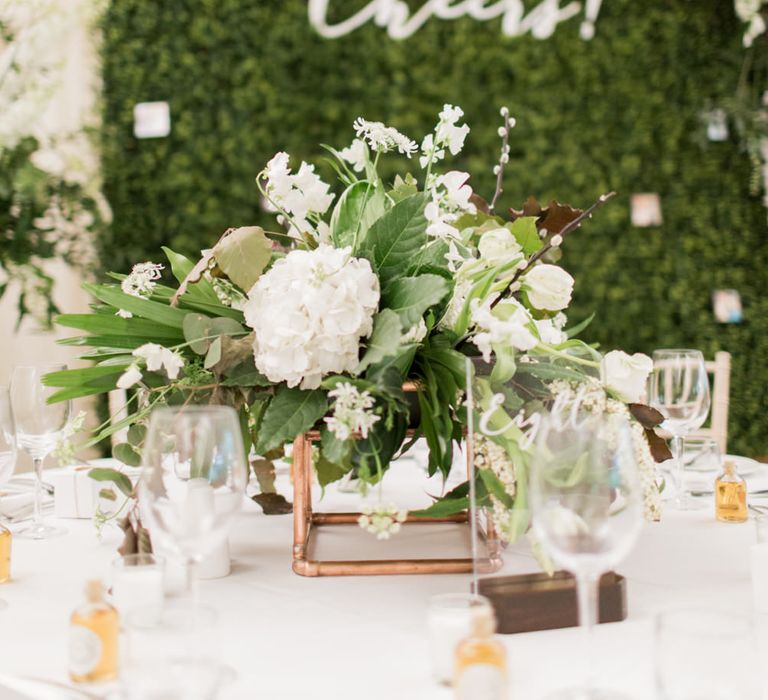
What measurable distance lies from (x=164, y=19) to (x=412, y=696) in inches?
143

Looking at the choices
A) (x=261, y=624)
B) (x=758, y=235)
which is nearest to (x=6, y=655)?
(x=261, y=624)

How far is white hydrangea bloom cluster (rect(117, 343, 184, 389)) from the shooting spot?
1.26m

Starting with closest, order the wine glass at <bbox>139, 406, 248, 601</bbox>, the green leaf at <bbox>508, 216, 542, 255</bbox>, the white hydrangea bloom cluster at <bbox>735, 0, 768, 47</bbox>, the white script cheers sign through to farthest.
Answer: the wine glass at <bbox>139, 406, 248, 601</bbox>, the green leaf at <bbox>508, 216, 542, 255</bbox>, the white hydrangea bloom cluster at <bbox>735, 0, 768, 47</bbox>, the white script cheers sign

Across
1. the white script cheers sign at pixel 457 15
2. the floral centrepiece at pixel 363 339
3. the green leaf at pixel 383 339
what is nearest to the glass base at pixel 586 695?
the floral centrepiece at pixel 363 339

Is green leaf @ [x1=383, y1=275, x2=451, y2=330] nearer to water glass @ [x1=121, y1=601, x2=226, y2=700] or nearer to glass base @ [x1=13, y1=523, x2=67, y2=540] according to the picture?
water glass @ [x1=121, y1=601, x2=226, y2=700]

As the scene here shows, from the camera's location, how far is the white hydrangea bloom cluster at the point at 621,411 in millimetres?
1187

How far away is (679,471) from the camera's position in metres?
1.69

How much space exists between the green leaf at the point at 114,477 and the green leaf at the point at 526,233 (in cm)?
69

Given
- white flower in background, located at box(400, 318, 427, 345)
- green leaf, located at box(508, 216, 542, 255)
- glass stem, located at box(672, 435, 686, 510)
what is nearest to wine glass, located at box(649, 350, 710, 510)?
glass stem, located at box(672, 435, 686, 510)

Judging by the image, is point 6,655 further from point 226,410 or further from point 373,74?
point 373,74

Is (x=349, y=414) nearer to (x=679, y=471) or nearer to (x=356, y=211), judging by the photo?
(x=356, y=211)

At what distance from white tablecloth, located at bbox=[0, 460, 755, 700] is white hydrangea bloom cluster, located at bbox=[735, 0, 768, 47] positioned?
296 cm

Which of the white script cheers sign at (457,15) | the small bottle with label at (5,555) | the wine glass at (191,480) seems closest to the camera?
the wine glass at (191,480)

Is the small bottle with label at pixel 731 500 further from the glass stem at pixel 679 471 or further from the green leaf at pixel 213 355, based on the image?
the green leaf at pixel 213 355
